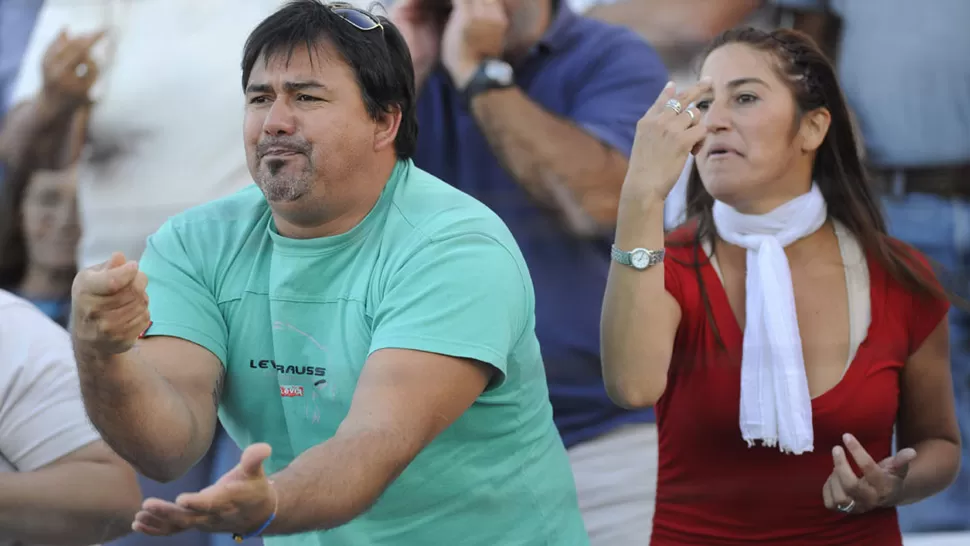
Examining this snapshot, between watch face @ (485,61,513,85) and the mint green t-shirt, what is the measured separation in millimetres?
503

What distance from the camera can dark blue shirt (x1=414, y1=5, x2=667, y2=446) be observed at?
196 cm

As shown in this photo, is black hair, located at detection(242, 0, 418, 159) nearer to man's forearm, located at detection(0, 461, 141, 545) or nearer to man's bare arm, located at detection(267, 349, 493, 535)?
man's bare arm, located at detection(267, 349, 493, 535)

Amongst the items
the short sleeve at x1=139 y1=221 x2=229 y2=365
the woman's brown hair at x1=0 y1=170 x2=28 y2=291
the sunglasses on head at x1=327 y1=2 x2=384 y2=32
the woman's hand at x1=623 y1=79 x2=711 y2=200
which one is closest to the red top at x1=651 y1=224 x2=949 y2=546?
the woman's hand at x1=623 y1=79 x2=711 y2=200

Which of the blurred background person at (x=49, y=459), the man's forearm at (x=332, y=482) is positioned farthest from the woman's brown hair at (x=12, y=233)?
the man's forearm at (x=332, y=482)

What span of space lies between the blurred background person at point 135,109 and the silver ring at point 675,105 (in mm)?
933

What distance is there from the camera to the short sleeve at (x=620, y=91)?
1.94m

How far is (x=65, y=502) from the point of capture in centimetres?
157

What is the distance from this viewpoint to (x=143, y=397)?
4.15ft

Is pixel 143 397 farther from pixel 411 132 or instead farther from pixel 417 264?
pixel 411 132

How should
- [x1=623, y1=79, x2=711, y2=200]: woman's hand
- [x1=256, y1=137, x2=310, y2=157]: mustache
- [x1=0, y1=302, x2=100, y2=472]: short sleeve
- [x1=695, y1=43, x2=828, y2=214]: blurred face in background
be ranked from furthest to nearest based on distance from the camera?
[x1=695, y1=43, x2=828, y2=214]: blurred face in background
[x1=0, y1=302, x2=100, y2=472]: short sleeve
[x1=623, y1=79, x2=711, y2=200]: woman's hand
[x1=256, y1=137, x2=310, y2=157]: mustache

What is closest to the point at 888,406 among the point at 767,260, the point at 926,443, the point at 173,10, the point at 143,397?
the point at 926,443

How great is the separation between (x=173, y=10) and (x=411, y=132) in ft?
2.85

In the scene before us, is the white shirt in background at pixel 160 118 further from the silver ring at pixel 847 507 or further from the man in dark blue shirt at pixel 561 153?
the silver ring at pixel 847 507

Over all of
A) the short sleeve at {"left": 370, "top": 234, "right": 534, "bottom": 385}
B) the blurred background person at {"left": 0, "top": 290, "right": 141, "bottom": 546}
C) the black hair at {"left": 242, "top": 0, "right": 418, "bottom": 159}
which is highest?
the black hair at {"left": 242, "top": 0, "right": 418, "bottom": 159}
